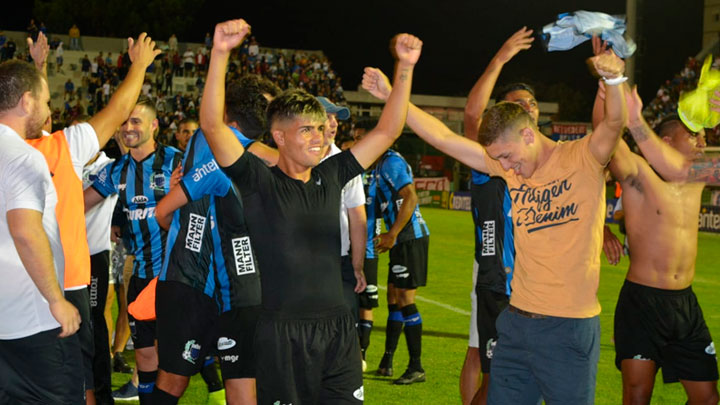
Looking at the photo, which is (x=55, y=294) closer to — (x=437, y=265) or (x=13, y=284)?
(x=13, y=284)

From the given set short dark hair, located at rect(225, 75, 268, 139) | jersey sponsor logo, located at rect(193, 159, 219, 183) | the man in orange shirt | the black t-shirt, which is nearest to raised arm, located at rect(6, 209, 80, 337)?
the man in orange shirt

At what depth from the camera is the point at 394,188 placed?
803 cm

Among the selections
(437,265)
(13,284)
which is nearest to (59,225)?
(13,284)

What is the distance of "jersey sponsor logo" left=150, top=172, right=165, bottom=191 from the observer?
20.4 ft

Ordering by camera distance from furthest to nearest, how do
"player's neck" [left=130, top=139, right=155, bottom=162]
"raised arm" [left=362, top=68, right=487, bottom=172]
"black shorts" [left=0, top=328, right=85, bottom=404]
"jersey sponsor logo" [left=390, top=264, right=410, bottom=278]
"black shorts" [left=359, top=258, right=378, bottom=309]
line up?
"jersey sponsor logo" [left=390, top=264, right=410, bottom=278] < "black shorts" [left=359, top=258, right=378, bottom=309] < "player's neck" [left=130, top=139, right=155, bottom=162] < "raised arm" [left=362, top=68, right=487, bottom=172] < "black shorts" [left=0, top=328, right=85, bottom=404]

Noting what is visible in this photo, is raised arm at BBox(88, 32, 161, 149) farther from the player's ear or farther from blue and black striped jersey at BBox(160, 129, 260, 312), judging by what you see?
the player's ear

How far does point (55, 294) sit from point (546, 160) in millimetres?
2593

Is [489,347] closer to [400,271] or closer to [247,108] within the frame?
[247,108]

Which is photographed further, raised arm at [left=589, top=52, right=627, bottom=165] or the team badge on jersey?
the team badge on jersey

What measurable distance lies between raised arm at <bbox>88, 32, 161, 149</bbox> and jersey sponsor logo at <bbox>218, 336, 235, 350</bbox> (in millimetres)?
1367

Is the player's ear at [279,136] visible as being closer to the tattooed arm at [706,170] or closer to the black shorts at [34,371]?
the black shorts at [34,371]

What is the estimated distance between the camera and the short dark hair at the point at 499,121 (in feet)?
13.6

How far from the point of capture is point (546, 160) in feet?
14.0

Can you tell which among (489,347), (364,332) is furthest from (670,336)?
(364,332)
